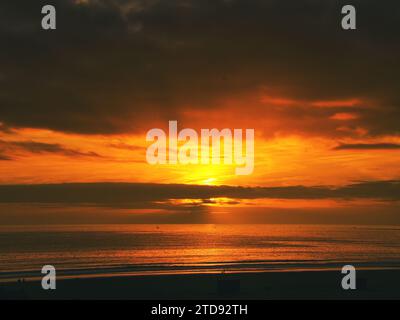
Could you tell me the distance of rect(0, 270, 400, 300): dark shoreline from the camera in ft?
167

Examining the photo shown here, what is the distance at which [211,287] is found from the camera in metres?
56.0

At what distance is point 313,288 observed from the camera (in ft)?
183

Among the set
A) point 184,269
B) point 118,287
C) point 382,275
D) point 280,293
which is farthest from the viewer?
point 184,269

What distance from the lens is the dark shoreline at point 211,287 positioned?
5078 centimetres
